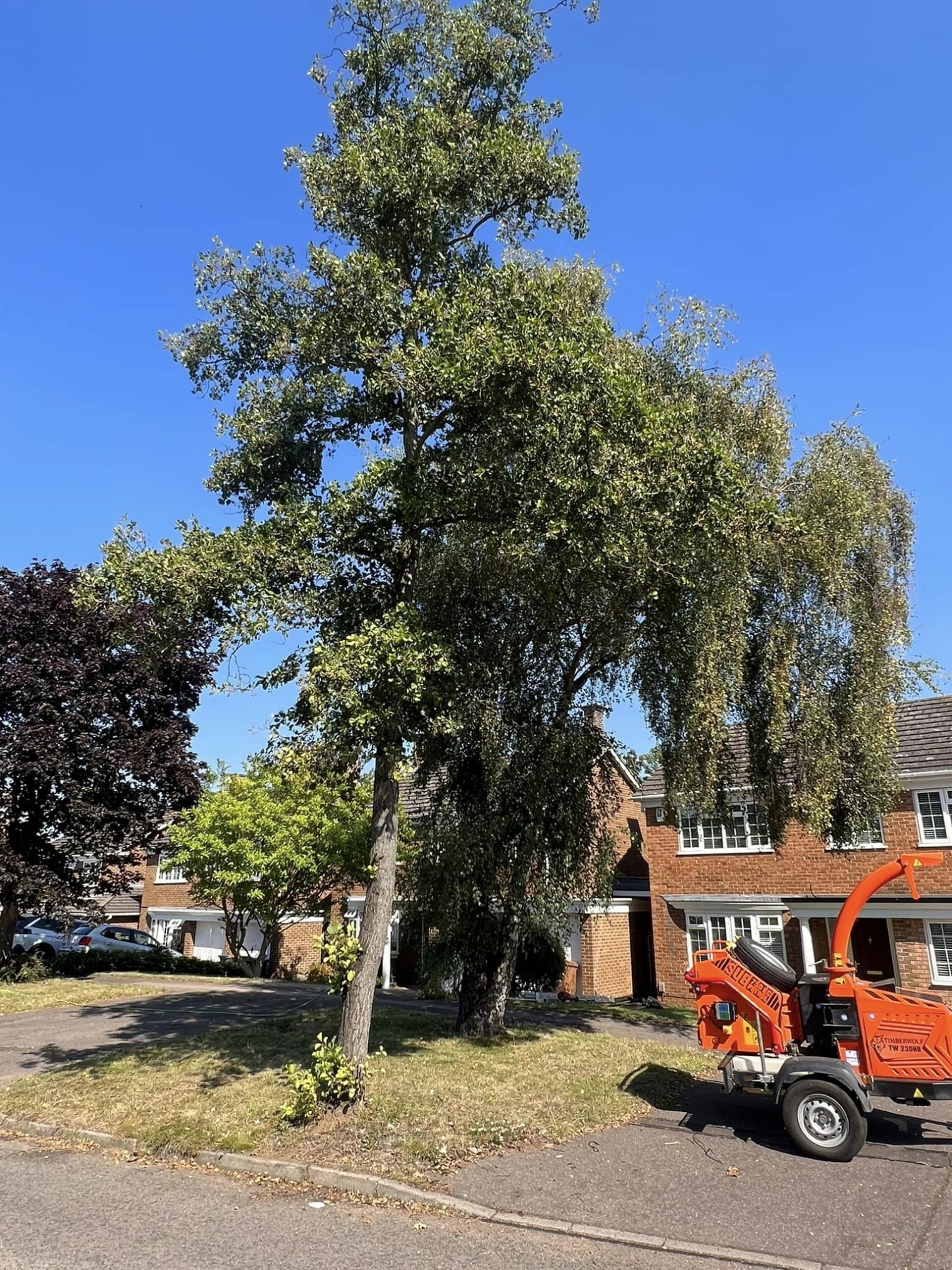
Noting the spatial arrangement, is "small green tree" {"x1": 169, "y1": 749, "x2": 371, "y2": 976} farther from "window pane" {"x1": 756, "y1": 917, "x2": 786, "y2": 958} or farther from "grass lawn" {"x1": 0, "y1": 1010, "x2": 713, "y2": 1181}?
"window pane" {"x1": 756, "y1": 917, "x2": 786, "y2": 958}

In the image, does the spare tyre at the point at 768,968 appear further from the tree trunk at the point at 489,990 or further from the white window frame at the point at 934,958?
the white window frame at the point at 934,958

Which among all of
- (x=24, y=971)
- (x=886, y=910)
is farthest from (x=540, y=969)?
(x=24, y=971)

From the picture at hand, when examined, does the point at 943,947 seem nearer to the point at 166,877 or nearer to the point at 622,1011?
the point at 622,1011

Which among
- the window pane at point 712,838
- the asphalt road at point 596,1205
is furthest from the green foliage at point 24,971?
the window pane at point 712,838

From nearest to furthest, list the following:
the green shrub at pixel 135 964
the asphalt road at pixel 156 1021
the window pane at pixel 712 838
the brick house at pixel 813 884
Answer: the asphalt road at pixel 156 1021, the brick house at pixel 813 884, the window pane at pixel 712 838, the green shrub at pixel 135 964

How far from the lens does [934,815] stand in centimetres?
2095

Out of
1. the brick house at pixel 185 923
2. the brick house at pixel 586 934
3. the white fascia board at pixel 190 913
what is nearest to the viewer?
the brick house at pixel 586 934

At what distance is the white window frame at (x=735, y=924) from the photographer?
22.2 metres

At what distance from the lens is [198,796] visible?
2308cm

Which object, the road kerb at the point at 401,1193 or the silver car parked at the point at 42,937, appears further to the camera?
the silver car parked at the point at 42,937

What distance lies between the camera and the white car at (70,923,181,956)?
29.0 m

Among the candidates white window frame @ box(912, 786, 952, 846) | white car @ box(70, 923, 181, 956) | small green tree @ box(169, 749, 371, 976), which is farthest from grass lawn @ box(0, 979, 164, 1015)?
white window frame @ box(912, 786, 952, 846)

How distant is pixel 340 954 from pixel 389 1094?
1.83 metres

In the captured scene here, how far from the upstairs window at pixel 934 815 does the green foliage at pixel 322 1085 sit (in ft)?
57.2
